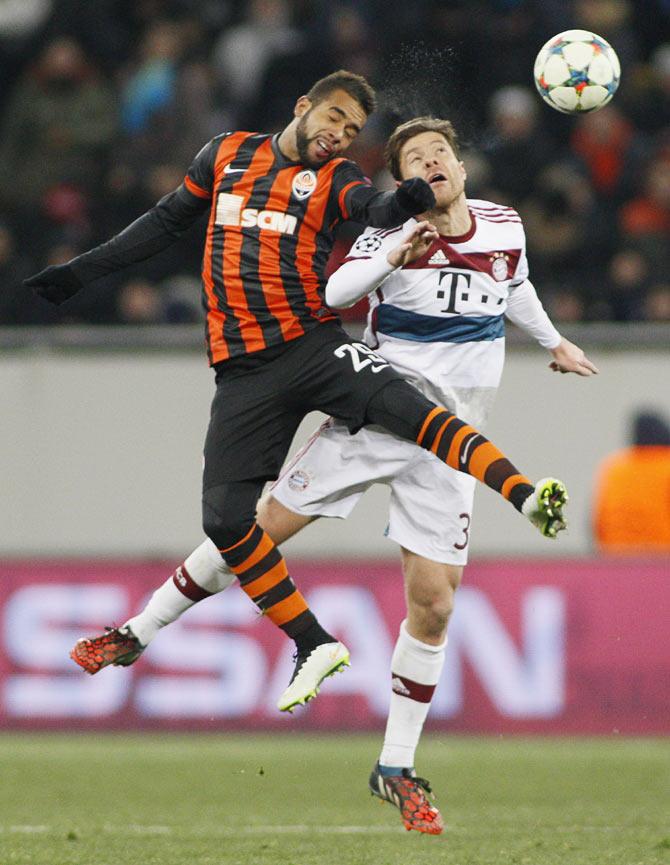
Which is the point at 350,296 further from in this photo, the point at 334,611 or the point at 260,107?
the point at 260,107

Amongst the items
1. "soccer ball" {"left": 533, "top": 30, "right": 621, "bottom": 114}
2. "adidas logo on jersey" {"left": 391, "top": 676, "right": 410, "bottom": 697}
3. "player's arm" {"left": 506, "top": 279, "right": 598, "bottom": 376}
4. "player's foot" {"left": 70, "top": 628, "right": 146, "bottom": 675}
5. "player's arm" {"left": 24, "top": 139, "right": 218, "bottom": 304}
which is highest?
"soccer ball" {"left": 533, "top": 30, "right": 621, "bottom": 114}

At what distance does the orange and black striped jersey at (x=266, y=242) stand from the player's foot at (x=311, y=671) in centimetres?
114

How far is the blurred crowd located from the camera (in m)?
13.0

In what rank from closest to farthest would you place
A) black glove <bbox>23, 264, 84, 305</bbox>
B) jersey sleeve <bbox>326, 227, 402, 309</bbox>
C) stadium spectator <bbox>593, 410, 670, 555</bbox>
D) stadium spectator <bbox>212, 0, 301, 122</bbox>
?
jersey sleeve <bbox>326, 227, 402, 309</bbox>
black glove <bbox>23, 264, 84, 305</bbox>
stadium spectator <bbox>593, 410, 670, 555</bbox>
stadium spectator <bbox>212, 0, 301, 122</bbox>

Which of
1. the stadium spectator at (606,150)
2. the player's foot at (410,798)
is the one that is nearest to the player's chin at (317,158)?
the player's foot at (410,798)

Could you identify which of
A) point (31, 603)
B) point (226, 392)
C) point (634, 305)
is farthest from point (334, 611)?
point (226, 392)

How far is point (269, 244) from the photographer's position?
6.96 meters

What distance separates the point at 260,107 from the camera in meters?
13.7

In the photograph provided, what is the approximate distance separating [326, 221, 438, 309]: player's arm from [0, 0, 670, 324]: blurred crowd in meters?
5.21

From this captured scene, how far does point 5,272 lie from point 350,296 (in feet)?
22.6

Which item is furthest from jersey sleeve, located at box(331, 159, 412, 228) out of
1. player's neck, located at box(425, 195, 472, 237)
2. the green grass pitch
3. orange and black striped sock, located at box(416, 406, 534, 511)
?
the green grass pitch

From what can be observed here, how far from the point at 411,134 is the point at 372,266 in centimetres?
66

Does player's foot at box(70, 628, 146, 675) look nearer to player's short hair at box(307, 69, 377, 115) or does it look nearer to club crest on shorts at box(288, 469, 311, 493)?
club crest on shorts at box(288, 469, 311, 493)

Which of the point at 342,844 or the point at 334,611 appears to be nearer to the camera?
the point at 342,844
